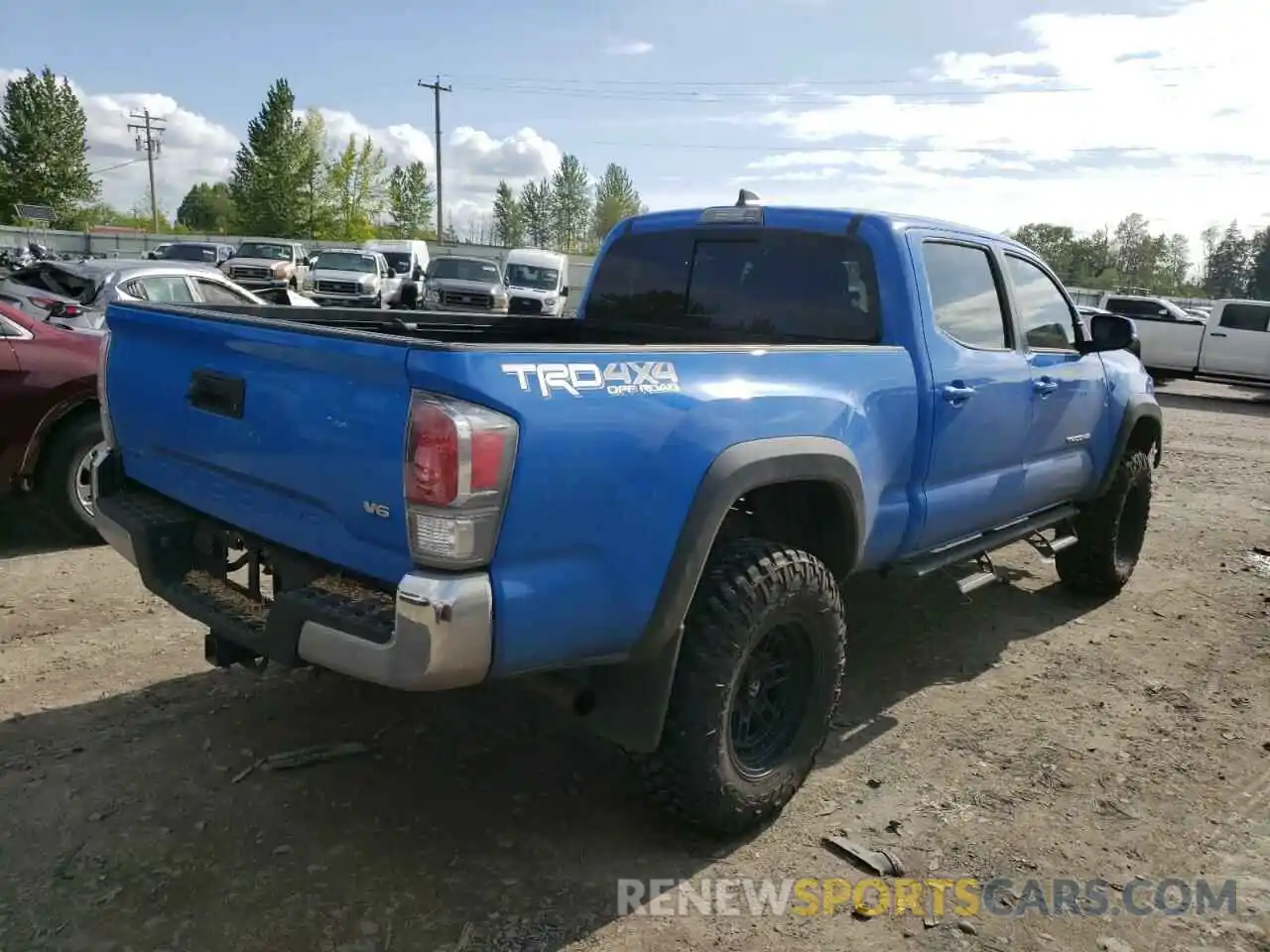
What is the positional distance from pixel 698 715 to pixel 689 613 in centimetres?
29

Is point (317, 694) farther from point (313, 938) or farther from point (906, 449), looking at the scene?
point (906, 449)

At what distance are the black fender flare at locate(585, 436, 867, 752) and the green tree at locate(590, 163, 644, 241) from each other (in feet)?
259

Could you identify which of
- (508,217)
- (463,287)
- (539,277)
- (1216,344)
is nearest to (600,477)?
(1216,344)

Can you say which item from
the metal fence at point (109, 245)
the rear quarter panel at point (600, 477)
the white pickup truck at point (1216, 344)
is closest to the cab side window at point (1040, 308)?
the rear quarter panel at point (600, 477)

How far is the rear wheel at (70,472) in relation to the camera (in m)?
5.63

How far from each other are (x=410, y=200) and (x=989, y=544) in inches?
2549

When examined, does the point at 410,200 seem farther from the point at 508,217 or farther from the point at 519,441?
the point at 519,441

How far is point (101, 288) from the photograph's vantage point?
772 centimetres

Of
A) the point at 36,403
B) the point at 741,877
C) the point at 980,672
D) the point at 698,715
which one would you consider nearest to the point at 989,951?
the point at 741,877

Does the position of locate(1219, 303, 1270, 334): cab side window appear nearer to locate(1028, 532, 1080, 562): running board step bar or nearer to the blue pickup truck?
locate(1028, 532, 1080, 562): running board step bar

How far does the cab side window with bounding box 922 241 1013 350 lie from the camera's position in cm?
405

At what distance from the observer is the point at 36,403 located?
5.51 meters

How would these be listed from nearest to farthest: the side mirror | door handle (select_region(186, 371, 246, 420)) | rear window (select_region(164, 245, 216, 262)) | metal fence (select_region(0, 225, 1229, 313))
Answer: door handle (select_region(186, 371, 246, 420)) < the side mirror < rear window (select_region(164, 245, 216, 262)) < metal fence (select_region(0, 225, 1229, 313))

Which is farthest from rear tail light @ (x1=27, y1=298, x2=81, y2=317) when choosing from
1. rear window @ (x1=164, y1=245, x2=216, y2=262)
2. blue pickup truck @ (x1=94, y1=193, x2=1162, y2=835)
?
rear window @ (x1=164, y1=245, x2=216, y2=262)
